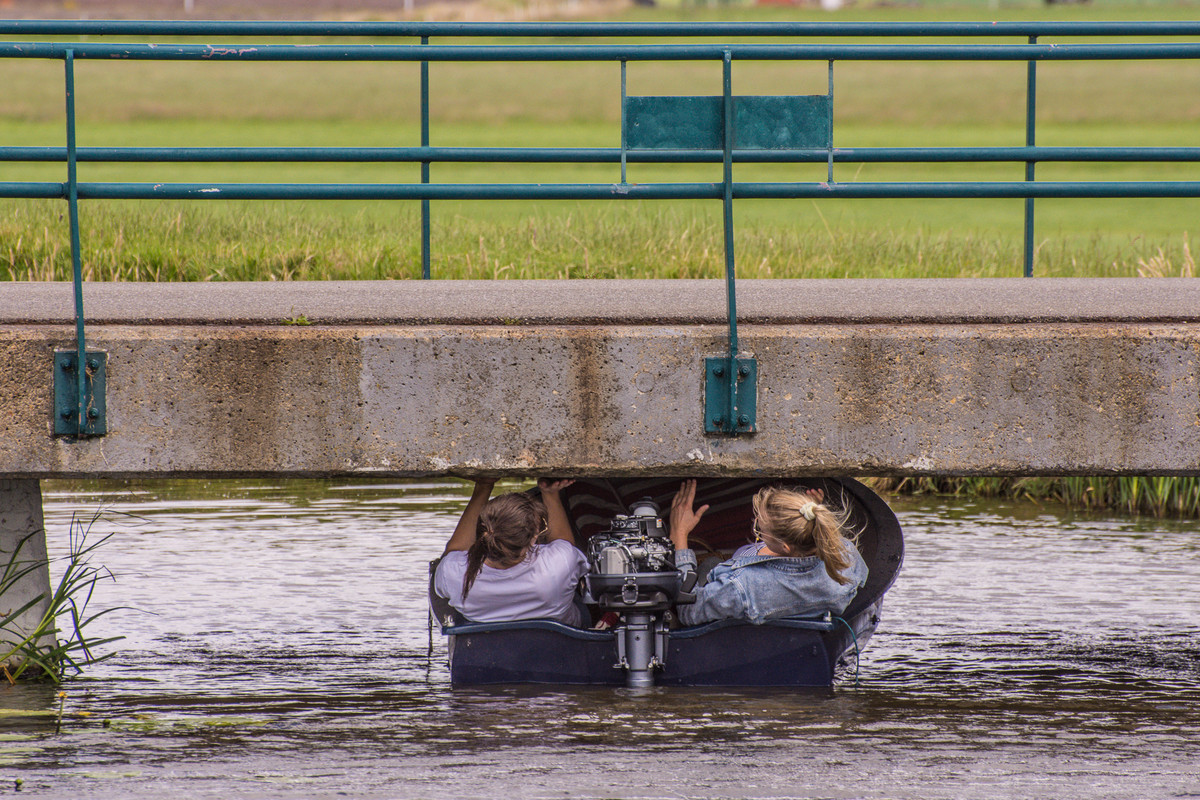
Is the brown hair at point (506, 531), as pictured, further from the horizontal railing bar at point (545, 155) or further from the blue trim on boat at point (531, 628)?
the horizontal railing bar at point (545, 155)

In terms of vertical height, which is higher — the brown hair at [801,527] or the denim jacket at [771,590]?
the brown hair at [801,527]

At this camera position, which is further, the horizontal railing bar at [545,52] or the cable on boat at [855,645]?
the cable on boat at [855,645]

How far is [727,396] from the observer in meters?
6.16

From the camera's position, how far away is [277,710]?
6840mm

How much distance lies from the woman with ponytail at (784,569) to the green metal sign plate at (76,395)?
2632 mm

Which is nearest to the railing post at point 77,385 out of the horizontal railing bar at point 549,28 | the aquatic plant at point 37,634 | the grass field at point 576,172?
the horizontal railing bar at point 549,28

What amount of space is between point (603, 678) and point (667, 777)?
1445 millimetres

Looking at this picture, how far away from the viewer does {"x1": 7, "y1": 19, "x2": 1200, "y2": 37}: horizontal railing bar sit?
6.43 metres

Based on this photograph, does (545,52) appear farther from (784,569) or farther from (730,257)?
(784,569)

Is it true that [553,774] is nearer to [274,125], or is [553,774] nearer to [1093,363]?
[1093,363]

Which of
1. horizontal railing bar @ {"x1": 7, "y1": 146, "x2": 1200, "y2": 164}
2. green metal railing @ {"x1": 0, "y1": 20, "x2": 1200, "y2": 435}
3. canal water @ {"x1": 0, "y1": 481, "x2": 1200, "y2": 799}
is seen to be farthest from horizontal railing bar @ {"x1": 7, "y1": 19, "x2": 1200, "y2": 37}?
canal water @ {"x1": 0, "y1": 481, "x2": 1200, "y2": 799}

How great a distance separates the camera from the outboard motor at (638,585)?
6883 mm

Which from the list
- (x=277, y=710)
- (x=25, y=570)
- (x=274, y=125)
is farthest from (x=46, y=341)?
(x=274, y=125)

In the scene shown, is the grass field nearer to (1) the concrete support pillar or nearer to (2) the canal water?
(2) the canal water
